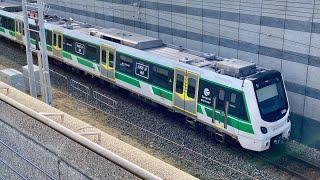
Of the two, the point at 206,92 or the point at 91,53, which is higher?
the point at 91,53

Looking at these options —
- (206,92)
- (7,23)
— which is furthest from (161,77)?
(7,23)

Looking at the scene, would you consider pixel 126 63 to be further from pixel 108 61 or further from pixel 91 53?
pixel 91 53

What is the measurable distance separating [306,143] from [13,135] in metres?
12.1

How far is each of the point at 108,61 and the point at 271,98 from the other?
7659 mm

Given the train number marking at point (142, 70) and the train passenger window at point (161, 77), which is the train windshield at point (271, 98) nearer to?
the train passenger window at point (161, 77)

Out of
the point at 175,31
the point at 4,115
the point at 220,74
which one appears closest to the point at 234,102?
the point at 220,74

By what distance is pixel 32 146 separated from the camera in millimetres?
5082

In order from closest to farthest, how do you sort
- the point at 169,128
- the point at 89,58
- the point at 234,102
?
1. the point at 234,102
2. the point at 169,128
3. the point at 89,58

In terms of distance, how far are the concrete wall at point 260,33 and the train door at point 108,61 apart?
370cm

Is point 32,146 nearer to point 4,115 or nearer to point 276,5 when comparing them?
point 4,115

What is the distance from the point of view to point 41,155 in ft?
16.3

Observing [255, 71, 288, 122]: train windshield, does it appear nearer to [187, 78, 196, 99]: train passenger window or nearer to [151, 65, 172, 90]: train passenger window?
[187, 78, 196, 99]: train passenger window

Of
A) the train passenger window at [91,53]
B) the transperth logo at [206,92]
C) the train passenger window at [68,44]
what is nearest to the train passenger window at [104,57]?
the train passenger window at [91,53]

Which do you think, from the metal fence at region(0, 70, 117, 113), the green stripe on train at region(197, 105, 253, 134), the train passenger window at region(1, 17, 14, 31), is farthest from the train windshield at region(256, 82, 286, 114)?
the train passenger window at region(1, 17, 14, 31)
